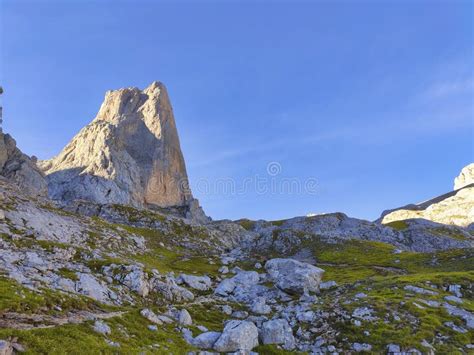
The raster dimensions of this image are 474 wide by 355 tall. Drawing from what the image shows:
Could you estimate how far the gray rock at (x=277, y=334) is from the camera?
32625 mm

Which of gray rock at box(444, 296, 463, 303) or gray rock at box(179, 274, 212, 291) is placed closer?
gray rock at box(444, 296, 463, 303)

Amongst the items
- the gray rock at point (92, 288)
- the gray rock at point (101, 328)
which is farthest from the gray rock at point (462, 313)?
the gray rock at point (92, 288)

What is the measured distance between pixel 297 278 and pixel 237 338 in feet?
105

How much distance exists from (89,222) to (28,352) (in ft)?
252

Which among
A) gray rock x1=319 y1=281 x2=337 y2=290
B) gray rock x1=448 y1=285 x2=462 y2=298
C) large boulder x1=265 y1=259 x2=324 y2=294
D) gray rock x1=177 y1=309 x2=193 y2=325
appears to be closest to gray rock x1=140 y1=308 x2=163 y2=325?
gray rock x1=177 y1=309 x2=193 y2=325

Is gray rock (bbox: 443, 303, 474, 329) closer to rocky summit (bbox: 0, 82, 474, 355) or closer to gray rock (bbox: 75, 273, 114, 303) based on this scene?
rocky summit (bbox: 0, 82, 474, 355)

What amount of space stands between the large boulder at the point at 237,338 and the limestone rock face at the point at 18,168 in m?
150

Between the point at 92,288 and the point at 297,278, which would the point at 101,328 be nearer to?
the point at 92,288

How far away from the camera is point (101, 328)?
83.3 ft

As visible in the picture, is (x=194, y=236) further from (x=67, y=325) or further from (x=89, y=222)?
(x=67, y=325)

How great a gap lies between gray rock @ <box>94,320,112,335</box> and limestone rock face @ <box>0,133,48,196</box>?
490 ft

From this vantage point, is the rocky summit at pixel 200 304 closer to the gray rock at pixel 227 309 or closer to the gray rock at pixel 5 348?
the gray rock at pixel 5 348

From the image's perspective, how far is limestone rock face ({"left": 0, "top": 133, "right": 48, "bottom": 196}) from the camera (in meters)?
155

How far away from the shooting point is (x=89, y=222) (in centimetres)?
9044
